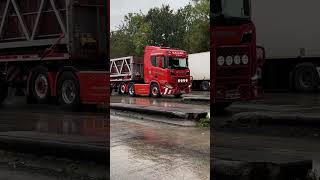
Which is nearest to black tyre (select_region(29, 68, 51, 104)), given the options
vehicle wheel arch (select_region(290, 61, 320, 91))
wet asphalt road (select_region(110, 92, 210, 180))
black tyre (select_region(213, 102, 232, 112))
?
wet asphalt road (select_region(110, 92, 210, 180))

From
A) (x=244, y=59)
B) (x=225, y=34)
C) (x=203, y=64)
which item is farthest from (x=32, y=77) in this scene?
(x=244, y=59)

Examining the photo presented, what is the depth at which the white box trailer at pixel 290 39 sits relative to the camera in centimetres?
229

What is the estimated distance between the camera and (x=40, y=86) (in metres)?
4.55

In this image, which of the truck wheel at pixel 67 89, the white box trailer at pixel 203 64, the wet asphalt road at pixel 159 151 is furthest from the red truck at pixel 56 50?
the white box trailer at pixel 203 64

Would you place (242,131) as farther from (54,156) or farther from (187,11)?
(54,156)

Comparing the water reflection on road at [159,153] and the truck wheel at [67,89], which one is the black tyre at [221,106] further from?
the truck wheel at [67,89]

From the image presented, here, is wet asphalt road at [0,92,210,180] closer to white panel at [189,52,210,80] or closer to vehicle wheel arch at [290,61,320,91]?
white panel at [189,52,210,80]

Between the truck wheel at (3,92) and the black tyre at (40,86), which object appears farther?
the truck wheel at (3,92)

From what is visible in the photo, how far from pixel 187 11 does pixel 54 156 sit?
9.16 ft

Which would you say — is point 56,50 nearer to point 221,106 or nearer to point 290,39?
point 221,106

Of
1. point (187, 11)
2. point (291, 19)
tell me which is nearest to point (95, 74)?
point (187, 11)

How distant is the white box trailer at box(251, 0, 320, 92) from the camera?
229cm

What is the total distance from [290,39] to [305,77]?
8.7 inches

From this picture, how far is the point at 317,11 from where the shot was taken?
229cm
